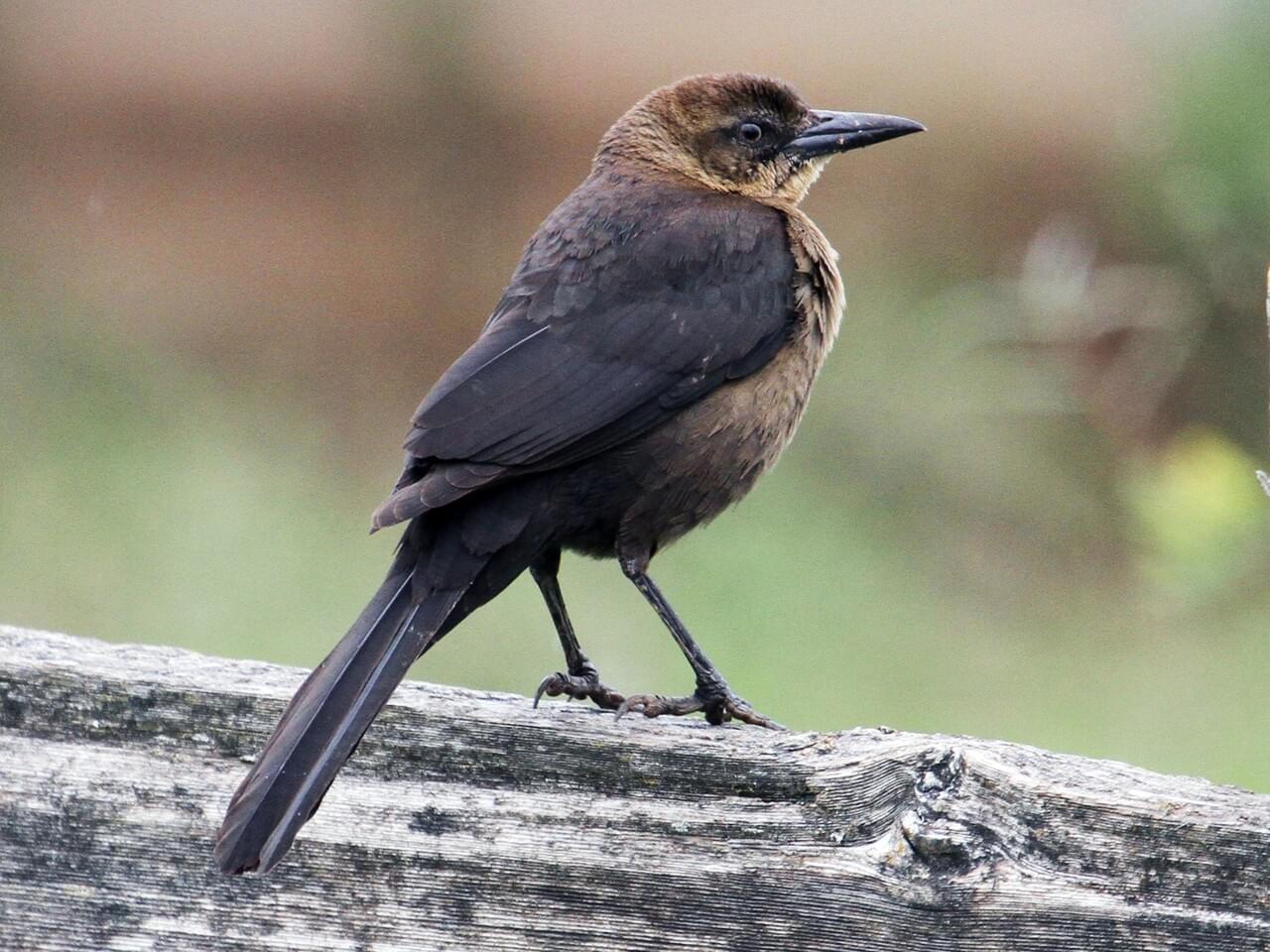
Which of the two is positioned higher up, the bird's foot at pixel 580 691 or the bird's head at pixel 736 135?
the bird's head at pixel 736 135

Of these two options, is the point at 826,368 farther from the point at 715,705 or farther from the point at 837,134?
the point at 715,705

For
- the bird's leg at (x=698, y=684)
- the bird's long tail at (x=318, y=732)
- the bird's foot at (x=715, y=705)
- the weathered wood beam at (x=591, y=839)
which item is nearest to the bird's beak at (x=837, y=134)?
the bird's leg at (x=698, y=684)

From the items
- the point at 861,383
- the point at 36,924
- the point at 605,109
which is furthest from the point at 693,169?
the point at 605,109

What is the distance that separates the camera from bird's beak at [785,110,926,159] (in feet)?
Answer: 13.6

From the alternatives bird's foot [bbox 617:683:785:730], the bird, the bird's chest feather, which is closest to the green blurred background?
the bird's chest feather

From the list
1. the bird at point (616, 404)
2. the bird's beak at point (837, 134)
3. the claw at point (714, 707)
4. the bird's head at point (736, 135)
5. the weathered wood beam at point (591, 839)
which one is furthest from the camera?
the bird's head at point (736, 135)

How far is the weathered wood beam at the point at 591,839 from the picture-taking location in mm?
2047

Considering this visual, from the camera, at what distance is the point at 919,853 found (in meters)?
2.05

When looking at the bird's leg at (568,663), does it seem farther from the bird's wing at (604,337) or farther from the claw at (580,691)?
the bird's wing at (604,337)

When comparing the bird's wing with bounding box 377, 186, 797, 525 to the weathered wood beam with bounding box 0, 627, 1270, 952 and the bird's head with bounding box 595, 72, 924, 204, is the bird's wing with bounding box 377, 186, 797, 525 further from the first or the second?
the weathered wood beam with bounding box 0, 627, 1270, 952

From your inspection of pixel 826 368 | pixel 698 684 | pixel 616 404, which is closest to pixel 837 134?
pixel 616 404

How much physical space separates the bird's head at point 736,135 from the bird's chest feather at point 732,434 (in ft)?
1.67

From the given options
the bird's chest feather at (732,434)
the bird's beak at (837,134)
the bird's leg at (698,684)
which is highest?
the bird's beak at (837,134)

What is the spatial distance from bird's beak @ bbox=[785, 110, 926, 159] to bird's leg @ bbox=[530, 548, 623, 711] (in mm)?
1250
